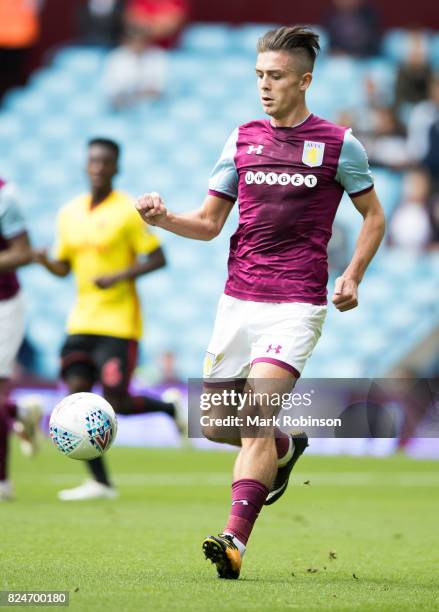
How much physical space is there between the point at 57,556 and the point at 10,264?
3.26 meters

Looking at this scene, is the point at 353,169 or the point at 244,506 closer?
the point at 244,506

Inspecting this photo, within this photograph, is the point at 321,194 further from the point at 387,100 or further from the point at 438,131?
the point at 387,100

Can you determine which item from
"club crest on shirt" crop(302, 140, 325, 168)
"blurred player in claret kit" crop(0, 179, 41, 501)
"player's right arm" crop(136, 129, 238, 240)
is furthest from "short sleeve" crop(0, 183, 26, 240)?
"club crest on shirt" crop(302, 140, 325, 168)

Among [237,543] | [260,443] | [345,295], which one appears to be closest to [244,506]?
[237,543]

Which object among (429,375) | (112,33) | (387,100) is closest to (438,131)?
(387,100)

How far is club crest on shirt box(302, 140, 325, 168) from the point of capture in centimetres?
618

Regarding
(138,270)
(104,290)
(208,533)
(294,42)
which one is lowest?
(208,533)

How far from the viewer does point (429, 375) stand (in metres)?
17.2

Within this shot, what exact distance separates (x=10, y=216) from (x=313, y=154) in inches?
145

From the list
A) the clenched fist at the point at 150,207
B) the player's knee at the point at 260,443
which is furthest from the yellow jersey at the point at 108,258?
the player's knee at the point at 260,443

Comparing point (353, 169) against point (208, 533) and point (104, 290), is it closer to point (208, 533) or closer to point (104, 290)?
point (208, 533)

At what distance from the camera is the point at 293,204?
6164 mm

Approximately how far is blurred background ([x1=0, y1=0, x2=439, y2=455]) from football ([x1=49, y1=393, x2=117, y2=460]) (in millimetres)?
10719

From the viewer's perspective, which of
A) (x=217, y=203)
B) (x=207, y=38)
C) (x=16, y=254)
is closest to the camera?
(x=217, y=203)
